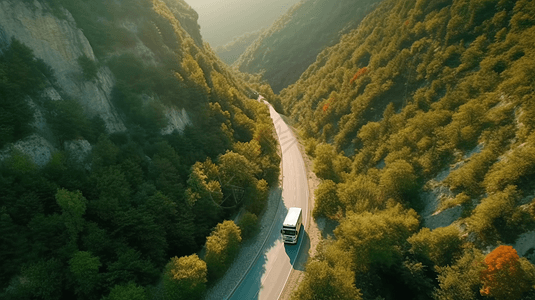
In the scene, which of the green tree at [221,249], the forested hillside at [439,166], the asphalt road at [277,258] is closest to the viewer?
the forested hillside at [439,166]

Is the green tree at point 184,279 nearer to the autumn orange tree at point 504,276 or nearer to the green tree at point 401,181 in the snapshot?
the green tree at point 401,181

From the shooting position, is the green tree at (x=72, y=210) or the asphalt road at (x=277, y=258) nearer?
the green tree at (x=72, y=210)

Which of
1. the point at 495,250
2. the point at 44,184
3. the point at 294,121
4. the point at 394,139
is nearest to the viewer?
the point at 495,250

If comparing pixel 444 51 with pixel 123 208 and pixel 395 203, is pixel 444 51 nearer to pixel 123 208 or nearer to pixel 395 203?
pixel 395 203

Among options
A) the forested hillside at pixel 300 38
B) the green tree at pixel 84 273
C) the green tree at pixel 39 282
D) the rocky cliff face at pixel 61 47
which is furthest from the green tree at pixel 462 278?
the forested hillside at pixel 300 38

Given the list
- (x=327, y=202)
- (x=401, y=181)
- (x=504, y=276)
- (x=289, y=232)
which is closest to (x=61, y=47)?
(x=289, y=232)

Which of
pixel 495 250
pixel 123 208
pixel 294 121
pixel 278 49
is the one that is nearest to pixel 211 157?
pixel 123 208

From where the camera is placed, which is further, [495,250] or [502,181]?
[502,181]
